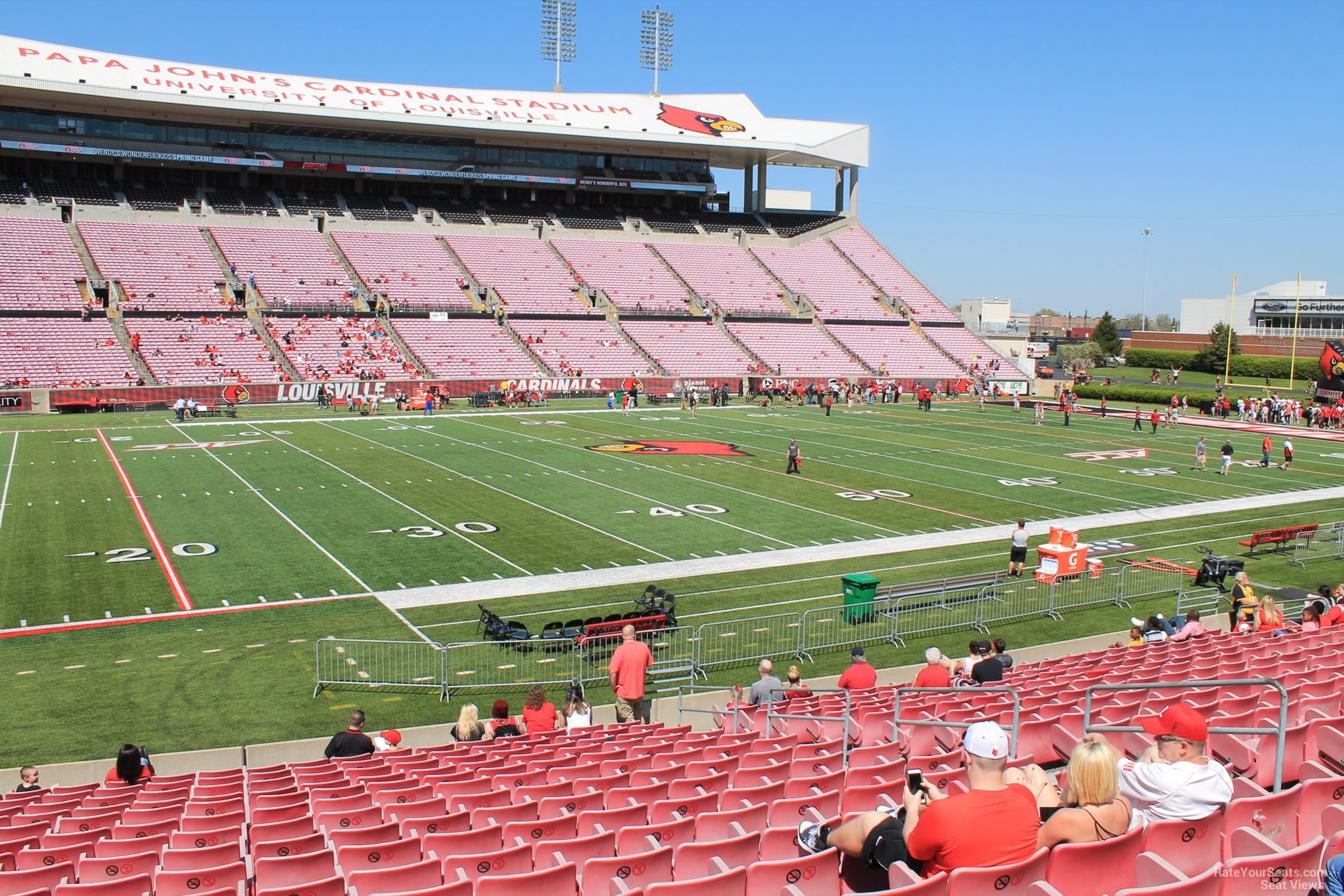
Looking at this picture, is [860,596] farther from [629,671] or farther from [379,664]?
[379,664]

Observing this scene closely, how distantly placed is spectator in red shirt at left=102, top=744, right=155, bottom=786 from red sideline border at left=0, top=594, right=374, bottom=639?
7.56 m

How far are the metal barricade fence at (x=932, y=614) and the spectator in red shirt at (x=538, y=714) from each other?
734cm

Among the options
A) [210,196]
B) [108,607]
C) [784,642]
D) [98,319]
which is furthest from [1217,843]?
[210,196]

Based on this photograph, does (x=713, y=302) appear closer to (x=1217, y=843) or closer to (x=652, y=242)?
(x=652, y=242)

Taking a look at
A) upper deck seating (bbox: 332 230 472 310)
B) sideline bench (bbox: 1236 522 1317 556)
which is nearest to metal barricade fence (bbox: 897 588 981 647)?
sideline bench (bbox: 1236 522 1317 556)

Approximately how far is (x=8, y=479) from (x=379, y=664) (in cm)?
1944

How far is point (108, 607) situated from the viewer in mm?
18453

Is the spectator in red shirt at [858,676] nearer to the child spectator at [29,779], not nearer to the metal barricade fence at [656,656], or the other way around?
the metal barricade fence at [656,656]

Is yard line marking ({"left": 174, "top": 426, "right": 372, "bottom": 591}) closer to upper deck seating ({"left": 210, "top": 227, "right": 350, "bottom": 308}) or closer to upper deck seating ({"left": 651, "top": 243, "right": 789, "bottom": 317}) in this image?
upper deck seating ({"left": 210, "top": 227, "right": 350, "bottom": 308})

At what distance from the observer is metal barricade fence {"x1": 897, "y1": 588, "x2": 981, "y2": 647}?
58.6 ft

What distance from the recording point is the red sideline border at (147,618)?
17031 millimetres

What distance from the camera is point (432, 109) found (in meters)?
72.1

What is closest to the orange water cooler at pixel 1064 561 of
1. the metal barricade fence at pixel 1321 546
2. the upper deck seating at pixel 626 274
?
the metal barricade fence at pixel 1321 546

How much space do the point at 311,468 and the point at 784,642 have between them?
20197 millimetres
